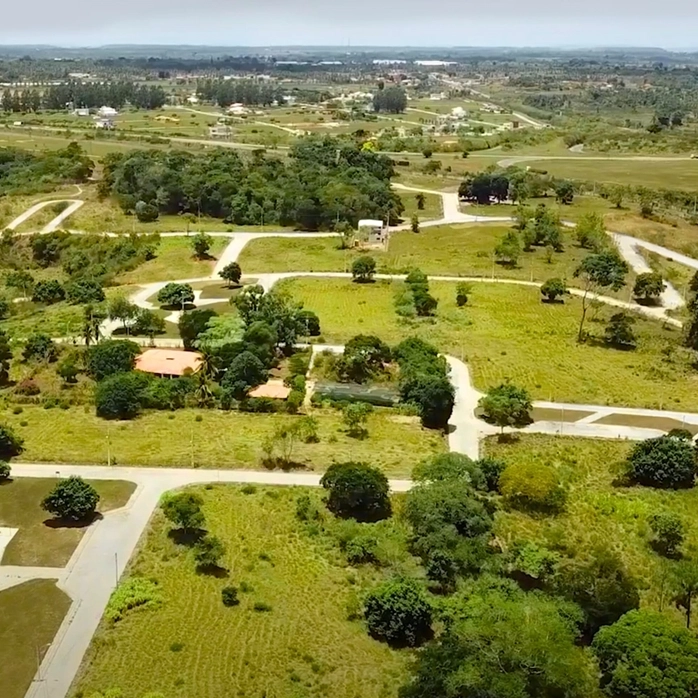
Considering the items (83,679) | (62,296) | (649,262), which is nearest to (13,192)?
(62,296)

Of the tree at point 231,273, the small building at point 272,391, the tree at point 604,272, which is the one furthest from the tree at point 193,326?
the tree at point 604,272

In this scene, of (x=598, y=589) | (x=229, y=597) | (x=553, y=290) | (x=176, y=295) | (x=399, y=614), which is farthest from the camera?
(x=553, y=290)

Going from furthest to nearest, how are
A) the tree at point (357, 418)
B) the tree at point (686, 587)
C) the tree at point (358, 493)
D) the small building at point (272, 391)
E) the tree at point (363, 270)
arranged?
the tree at point (363, 270), the small building at point (272, 391), the tree at point (357, 418), the tree at point (358, 493), the tree at point (686, 587)

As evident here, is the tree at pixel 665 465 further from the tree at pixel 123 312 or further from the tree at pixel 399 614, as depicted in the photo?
the tree at pixel 123 312

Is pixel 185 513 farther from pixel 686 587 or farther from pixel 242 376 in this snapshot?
pixel 686 587

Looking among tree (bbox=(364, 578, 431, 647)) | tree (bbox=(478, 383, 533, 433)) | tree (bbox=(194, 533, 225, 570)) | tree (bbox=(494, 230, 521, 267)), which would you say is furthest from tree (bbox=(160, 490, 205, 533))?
Result: tree (bbox=(494, 230, 521, 267))

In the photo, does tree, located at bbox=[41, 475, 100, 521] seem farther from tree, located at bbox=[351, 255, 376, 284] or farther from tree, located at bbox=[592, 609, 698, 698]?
tree, located at bbox=[351, 255, 376, 284]

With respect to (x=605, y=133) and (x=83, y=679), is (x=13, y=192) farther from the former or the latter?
(x=605, y=133)

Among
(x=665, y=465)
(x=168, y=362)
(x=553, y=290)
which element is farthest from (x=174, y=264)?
(x=665, y=465)
